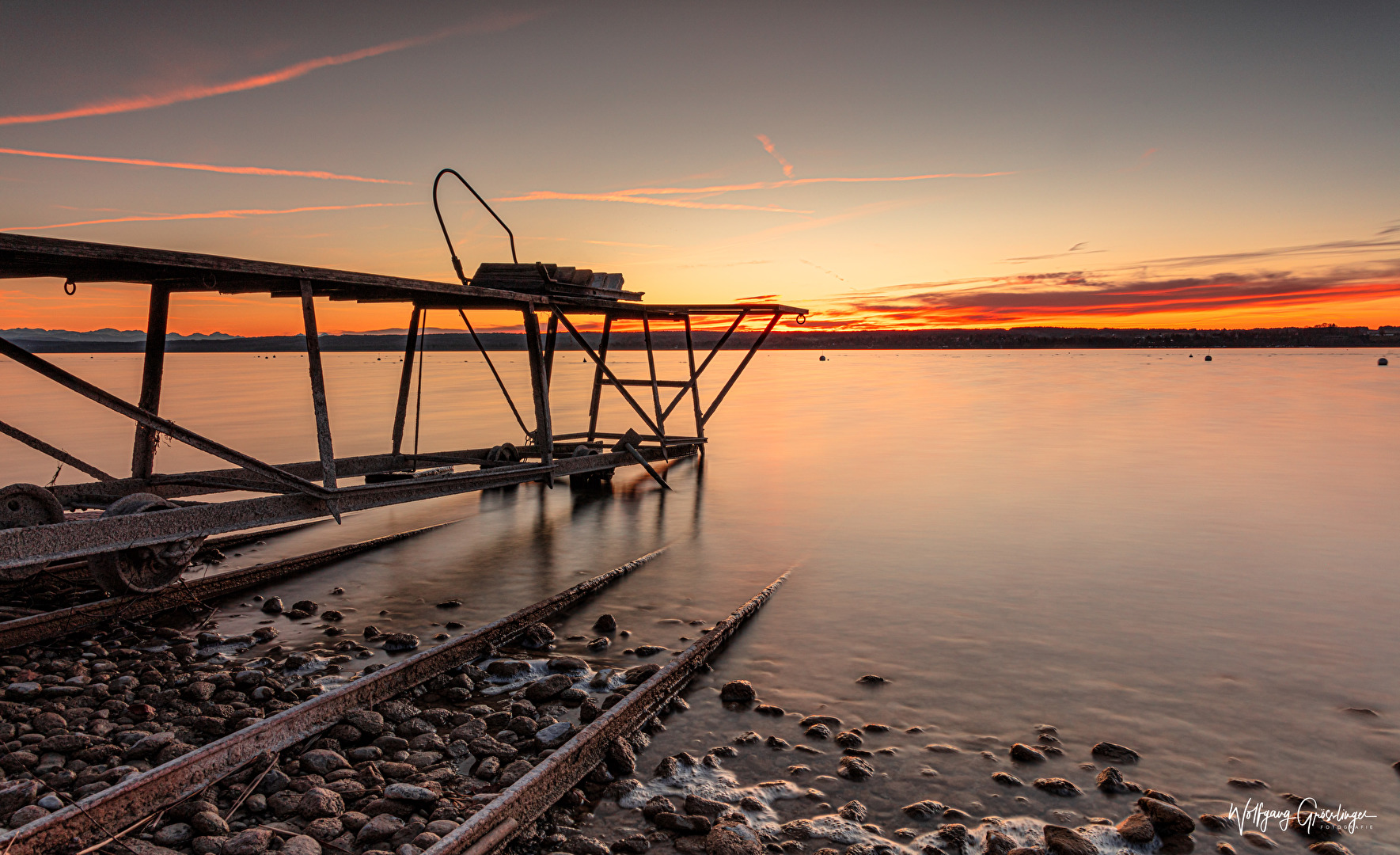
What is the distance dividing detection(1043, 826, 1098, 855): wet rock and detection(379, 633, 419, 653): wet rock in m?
5.16

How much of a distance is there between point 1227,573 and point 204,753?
35.6ft

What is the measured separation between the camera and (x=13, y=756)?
14.7 ft

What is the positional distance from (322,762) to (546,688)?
1.65m

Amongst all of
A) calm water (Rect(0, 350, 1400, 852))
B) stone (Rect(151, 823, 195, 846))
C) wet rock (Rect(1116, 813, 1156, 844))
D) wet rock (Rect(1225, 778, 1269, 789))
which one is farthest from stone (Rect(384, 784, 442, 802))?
wet rock (Rect(1225, 778, 1269, 789))

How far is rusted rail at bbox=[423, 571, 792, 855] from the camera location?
3523 millimetres

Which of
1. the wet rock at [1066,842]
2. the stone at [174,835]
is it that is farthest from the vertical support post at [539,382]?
the wet rock at [1066,842]

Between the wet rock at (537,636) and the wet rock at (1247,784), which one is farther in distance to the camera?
the wet rock at (537,636)

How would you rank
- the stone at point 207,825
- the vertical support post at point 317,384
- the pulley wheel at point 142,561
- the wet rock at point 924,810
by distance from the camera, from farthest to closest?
the vertical support post at point 317,384
the pulley wheel at point 142,561
the wet rock at point 924,810
the stone at point 207,825

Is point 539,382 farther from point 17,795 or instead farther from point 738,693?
point 17,795

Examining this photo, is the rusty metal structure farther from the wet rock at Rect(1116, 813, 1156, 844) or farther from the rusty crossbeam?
Answer: the wet rock at Rect(1116, 813, 1156, 844)

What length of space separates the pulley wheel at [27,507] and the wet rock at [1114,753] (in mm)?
8223

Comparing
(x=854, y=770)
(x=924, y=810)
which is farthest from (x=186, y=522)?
(x=924, y=810)

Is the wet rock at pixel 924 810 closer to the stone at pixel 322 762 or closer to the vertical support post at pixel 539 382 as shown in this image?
the stone at pixel 322 762

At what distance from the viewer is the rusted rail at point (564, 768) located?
352 cm
